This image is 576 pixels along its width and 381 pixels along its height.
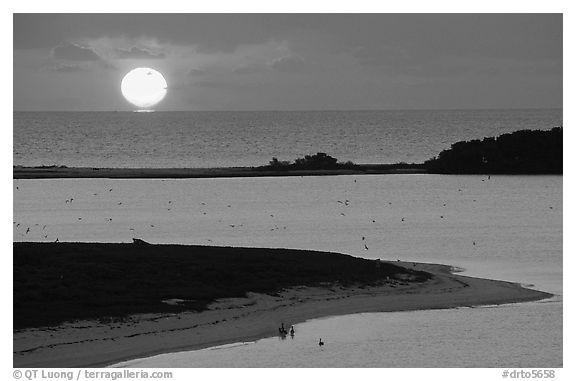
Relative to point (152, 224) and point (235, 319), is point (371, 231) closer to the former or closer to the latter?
point (152, 224)

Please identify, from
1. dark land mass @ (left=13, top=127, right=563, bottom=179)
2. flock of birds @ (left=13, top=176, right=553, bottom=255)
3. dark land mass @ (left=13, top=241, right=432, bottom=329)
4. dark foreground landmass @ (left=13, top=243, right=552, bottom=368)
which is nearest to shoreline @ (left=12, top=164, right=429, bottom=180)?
dark land mass @ (left=13, top=127, right=563, bottom=179)

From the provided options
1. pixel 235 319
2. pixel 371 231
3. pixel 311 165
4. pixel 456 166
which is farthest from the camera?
pixel 311 165

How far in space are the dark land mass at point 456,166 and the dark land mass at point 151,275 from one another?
194ft

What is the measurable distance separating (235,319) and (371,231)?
2618cm

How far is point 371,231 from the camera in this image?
61594 mm

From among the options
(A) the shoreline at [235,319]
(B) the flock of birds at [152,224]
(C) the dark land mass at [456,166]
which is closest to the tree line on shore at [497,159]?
(C) the dark land mass at [456,166]

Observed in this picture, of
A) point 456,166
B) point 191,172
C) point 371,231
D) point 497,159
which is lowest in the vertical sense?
point 371,231

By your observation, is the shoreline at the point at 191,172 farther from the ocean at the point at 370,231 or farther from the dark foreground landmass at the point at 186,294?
the dark foreground landmass at the point at 186,294

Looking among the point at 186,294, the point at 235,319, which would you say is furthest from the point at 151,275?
the point at 235,319

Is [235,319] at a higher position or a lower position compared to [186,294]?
lower

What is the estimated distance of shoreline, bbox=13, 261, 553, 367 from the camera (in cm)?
3117

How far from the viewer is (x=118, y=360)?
30859 millimetres

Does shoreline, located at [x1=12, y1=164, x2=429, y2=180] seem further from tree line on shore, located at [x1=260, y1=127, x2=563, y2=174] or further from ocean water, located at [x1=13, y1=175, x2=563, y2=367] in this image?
ocean water, located at [x1=13, y1=175, x2=563, y2=367]
